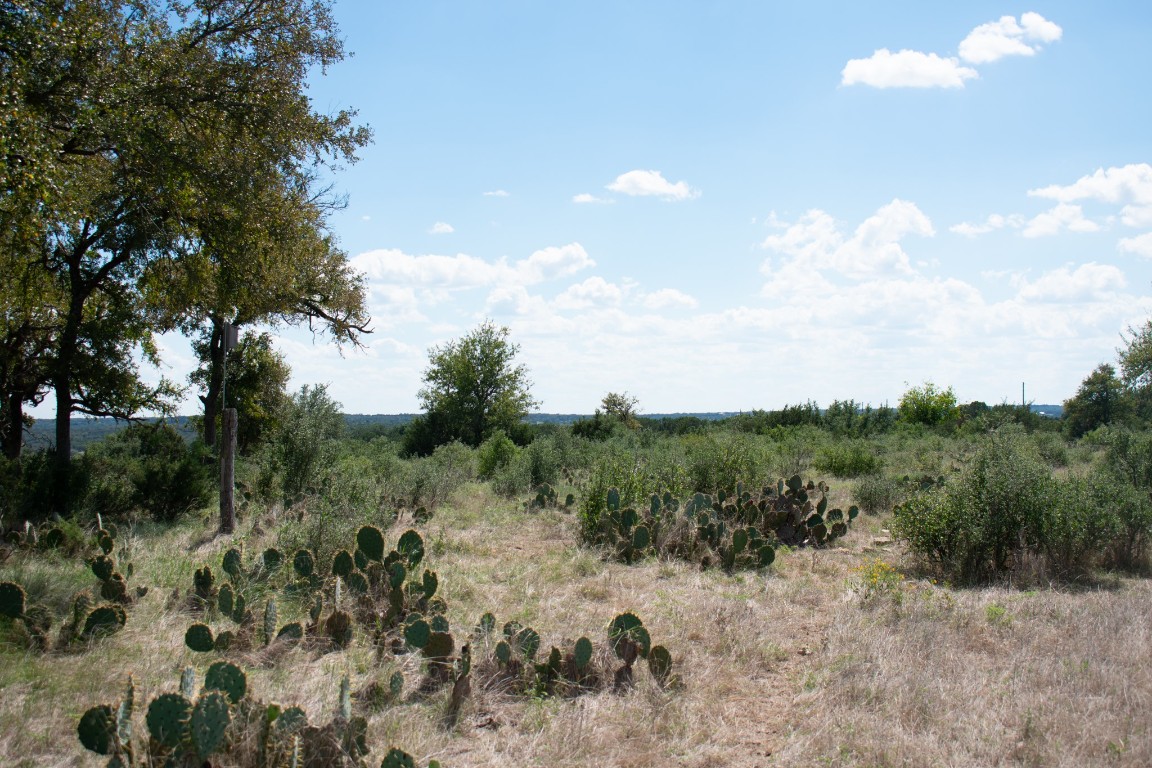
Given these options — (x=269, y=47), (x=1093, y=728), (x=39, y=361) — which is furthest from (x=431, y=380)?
(x=1093, y=728)

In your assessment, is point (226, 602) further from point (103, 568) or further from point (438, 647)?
point (438, 647)

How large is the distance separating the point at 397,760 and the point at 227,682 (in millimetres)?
812

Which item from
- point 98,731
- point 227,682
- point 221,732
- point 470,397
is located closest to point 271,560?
point 227,682

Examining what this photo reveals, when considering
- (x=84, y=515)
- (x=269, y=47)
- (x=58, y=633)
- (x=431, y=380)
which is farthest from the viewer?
(x=431, y=380)

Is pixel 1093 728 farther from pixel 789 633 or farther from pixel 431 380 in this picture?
pixel 431 380

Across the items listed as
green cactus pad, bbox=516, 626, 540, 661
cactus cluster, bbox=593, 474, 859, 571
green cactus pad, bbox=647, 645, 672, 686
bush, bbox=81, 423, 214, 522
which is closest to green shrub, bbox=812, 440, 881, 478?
cactus cluster, bbox=593, 474, 859, 571

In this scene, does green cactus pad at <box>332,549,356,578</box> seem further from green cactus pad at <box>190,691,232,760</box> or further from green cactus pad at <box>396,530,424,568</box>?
green cactus pad at <box>190,691,232,760</box>

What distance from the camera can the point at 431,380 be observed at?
1316 inches

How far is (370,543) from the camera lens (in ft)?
19.0

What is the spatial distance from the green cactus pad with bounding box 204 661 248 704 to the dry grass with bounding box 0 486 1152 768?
547 millimetres

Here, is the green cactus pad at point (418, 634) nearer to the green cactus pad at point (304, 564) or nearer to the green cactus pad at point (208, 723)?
the green cactus pad at point (208, 723)

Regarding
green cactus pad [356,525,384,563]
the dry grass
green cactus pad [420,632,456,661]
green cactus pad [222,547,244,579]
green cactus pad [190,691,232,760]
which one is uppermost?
green cactus pad [356,525,384,563]

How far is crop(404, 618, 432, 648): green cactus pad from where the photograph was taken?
14.3 feet

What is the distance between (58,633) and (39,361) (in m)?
9.35
